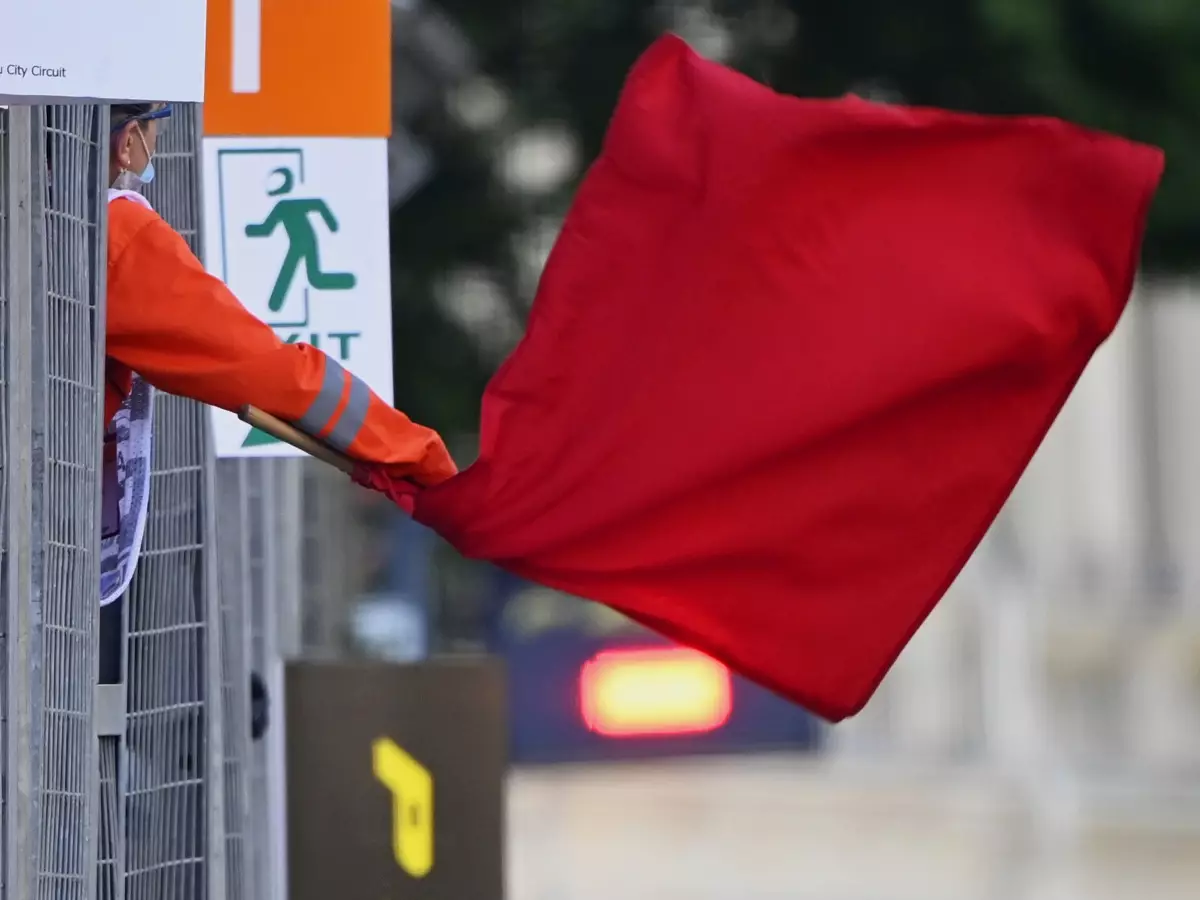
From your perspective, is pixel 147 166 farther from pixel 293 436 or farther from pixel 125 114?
pixel 293 436

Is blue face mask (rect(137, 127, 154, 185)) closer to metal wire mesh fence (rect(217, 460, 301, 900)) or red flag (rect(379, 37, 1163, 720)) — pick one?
red flag (rect(379, 37, 1163, 720))

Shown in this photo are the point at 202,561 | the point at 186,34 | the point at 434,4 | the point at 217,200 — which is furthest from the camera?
the point at 434,4

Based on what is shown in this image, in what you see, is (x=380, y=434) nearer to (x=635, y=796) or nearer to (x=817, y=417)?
(x=817, y=417)

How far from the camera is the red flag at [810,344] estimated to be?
17.9ft

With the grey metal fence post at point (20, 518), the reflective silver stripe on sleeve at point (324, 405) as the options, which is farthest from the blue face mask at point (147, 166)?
the reflective silver stripe on sleeve at point (324, 405)

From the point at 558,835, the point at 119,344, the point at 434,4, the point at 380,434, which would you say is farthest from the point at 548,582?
the point at 558,835

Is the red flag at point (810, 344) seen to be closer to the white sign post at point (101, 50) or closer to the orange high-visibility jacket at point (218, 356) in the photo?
the orange high-visibility jacket at point (218, 356)

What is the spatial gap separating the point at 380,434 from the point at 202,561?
113 centimetres

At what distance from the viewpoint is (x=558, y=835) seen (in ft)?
70.9

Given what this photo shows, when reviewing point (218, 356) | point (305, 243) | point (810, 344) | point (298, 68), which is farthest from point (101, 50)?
point (305, 243)

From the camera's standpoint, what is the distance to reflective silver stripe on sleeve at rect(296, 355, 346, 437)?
4.86 m

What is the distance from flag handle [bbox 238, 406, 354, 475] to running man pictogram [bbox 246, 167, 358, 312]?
1597 millimetres

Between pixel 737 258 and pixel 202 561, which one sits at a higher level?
pixel 737 258

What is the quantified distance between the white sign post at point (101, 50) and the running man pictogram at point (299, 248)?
6.45 ft
